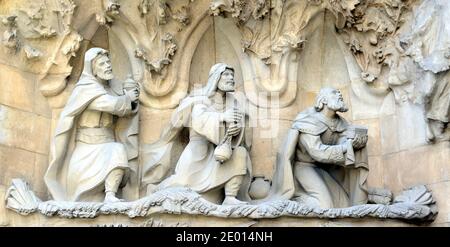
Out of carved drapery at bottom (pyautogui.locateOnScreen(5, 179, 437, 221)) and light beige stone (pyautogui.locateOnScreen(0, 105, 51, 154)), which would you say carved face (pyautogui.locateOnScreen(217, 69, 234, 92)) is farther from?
light beige stone (pyautogui.locateOnScreen(0, 105, 51, 154))

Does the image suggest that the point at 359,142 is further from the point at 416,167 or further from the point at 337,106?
the point at 416,167

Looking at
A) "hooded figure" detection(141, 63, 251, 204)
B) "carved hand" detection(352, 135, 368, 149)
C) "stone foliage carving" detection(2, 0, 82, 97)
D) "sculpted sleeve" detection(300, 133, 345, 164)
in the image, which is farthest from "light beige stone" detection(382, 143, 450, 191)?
"stone foliage carving" detection(2, 0, 82, 97)

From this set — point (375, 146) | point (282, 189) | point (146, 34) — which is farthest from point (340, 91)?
point (146, 34)

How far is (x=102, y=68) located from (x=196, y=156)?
1233mm

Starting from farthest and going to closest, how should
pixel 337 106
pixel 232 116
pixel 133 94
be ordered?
pixel 133 94, pixel 337 106, pixel 232 116

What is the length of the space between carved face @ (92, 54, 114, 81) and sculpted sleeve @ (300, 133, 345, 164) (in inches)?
76.9

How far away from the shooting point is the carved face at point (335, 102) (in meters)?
8.62

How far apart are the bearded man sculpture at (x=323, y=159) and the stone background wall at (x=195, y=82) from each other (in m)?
0.38

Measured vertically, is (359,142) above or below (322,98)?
below

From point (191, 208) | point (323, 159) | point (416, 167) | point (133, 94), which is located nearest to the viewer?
point (191, 208)

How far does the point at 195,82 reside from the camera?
9.41 metres

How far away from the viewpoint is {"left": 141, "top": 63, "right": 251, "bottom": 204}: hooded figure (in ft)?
27.7

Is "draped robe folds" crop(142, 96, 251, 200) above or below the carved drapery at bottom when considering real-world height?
above

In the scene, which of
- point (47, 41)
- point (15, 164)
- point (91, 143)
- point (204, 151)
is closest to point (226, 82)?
point (204, 151)
